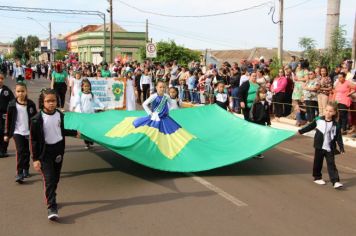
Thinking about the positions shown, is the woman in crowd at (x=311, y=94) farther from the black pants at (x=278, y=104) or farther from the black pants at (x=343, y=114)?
the black pants at (x=278, y=104)

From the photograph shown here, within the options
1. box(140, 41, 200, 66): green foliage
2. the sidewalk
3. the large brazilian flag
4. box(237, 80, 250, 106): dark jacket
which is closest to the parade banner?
the sidewalk

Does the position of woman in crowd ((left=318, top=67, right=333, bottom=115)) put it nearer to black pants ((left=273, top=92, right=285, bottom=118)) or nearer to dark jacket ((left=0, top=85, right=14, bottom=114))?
black pants ((left=273, top=92, right=285, bottom=118))

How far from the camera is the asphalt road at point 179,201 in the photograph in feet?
17.7

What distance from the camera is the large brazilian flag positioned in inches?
311

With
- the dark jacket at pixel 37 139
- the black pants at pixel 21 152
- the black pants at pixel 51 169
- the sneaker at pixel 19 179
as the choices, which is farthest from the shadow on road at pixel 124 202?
the black pants at pixel 21 152

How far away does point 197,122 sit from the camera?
34.1ft

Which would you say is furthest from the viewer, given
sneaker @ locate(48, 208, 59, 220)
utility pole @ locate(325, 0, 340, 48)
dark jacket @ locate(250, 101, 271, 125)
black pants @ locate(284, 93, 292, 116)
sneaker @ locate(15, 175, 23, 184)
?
utility pole @ locate(325, 0, 340, 48)

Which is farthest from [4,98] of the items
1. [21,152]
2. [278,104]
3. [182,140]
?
[278,104]

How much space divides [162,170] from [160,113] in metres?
1.38

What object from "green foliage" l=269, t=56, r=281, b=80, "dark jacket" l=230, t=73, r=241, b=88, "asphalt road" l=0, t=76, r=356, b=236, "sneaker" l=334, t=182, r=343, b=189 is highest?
"green foliage" l=269, t=56, r=281, b=80

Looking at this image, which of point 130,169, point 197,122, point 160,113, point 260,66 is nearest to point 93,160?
point 130,169

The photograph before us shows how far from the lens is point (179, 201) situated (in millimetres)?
6438

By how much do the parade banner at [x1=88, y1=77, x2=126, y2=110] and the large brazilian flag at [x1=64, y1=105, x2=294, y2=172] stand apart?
6584 millimetres

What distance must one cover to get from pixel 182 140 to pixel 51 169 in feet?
10.8
